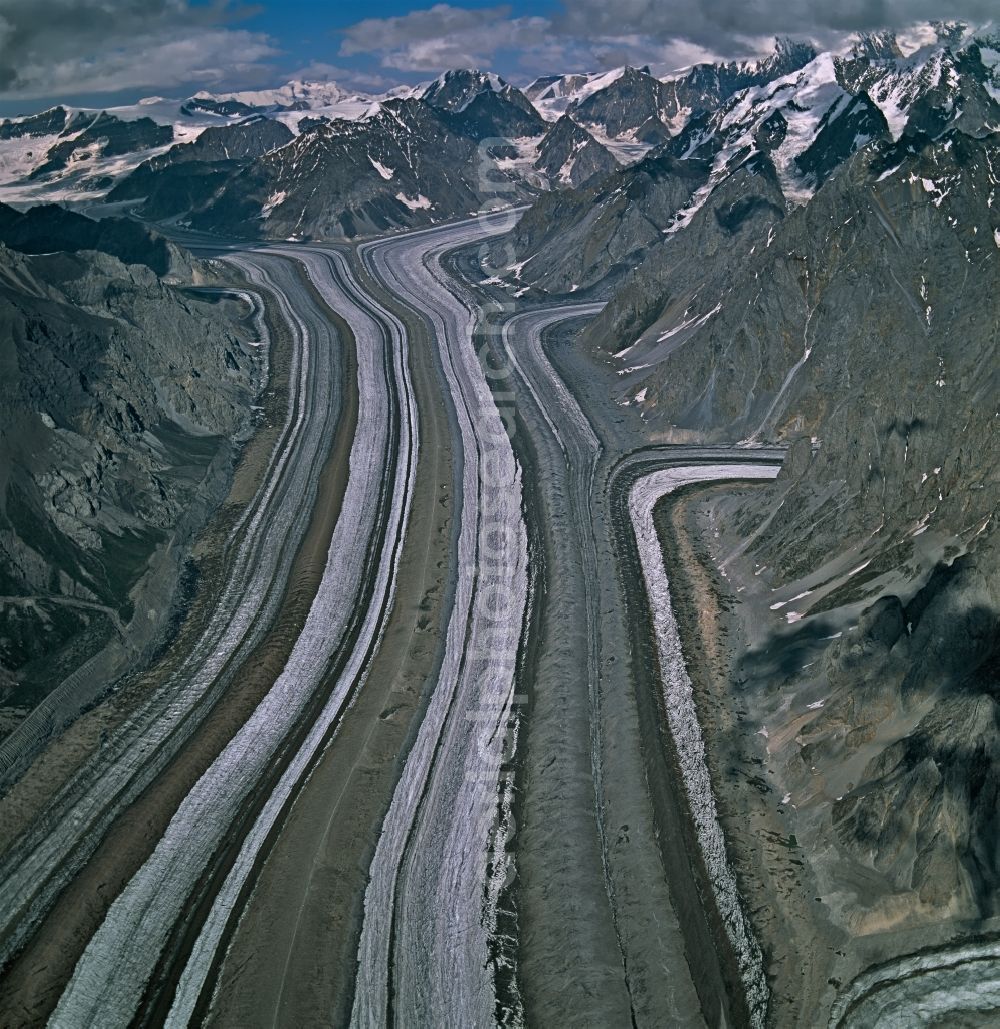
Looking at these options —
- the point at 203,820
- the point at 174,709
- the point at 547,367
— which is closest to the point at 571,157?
the point at 547,367

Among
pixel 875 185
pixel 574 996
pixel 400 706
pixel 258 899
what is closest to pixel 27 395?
pixel 400 706

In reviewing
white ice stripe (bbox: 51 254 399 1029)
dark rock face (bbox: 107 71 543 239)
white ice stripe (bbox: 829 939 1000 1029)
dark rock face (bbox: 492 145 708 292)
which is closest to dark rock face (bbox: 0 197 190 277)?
dark rock face (bbox: 107 71 543 239)

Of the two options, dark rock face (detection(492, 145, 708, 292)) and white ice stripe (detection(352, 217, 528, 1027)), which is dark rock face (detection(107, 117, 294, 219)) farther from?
white ice stripe (detection(352, 217, 528, 1027))

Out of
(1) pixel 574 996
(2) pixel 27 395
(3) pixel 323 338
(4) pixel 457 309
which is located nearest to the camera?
(1) pixel 574 996

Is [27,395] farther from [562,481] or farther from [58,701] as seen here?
[562,481]

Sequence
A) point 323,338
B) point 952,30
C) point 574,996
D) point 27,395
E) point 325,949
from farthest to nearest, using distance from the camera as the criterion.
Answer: point 952,30 < point 323,338 < point 27,395 < point 325,949 < point 574,996

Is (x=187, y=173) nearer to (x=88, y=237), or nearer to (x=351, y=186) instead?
(x=351, y=186)

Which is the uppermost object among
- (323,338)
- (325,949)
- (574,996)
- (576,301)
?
(576,301)
